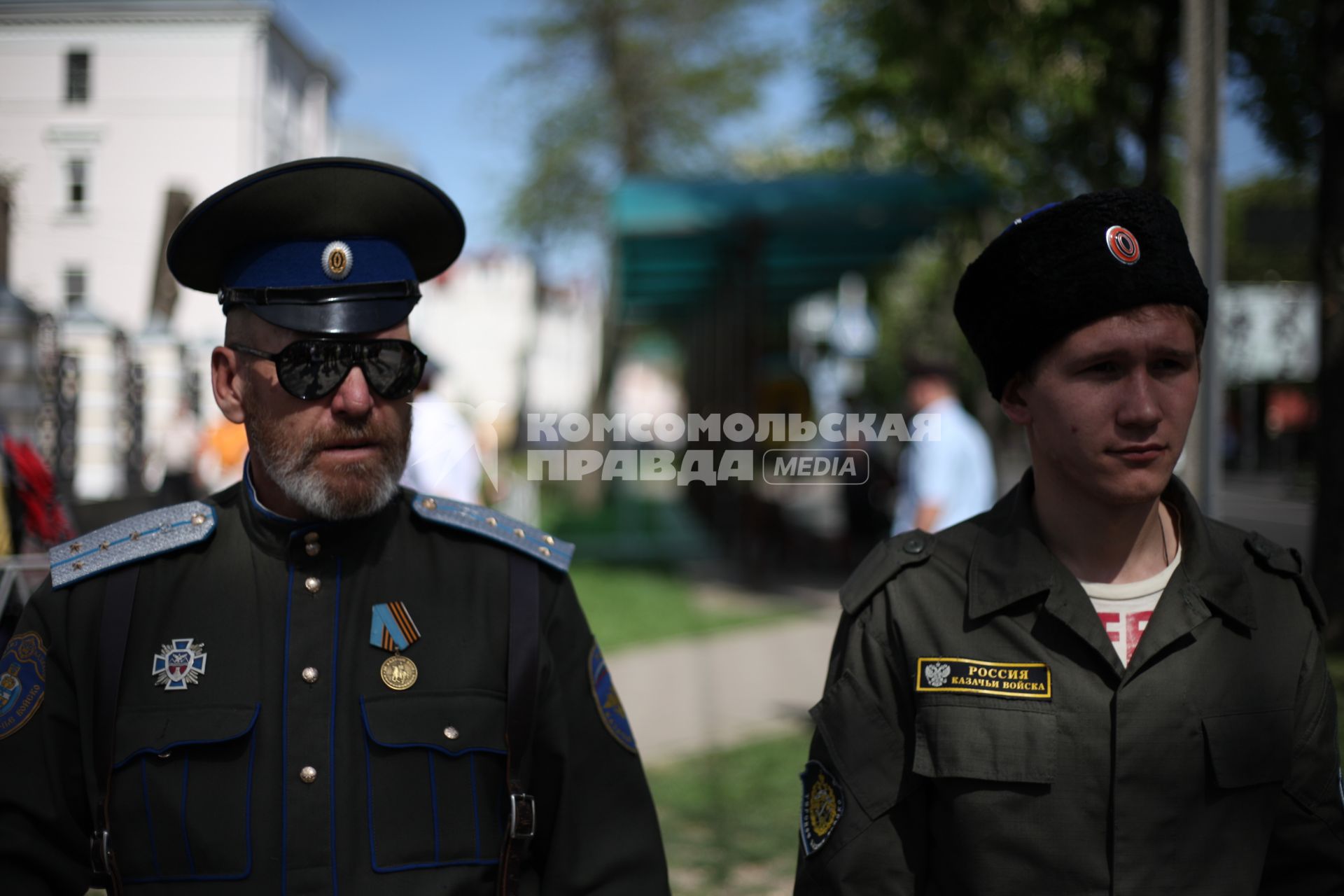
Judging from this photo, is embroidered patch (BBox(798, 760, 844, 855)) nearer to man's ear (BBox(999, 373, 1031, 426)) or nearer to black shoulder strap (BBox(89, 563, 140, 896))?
man's ear (BBox(999, 373, 1031, 426))

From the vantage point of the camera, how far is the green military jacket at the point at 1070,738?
67.5 inches

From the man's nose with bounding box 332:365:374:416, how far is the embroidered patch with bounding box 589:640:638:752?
22.6 inches

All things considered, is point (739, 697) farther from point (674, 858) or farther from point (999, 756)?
point (999, 756)

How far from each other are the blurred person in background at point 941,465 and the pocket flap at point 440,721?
3.72 metres

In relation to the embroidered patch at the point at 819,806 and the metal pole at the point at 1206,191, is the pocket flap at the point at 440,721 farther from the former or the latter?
the metal pole at the point at 1206,191

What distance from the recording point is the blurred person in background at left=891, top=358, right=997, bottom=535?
5.52 metres

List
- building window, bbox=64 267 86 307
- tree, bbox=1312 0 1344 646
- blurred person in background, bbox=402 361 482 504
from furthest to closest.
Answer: tree, bbox=1312 0 1344 646 < building window, bbox=64 267 86 307 < blurred person in background, bbox=402 361 482 504

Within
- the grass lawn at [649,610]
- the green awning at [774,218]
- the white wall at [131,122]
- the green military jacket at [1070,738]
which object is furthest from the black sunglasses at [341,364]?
the green awning at [774,218]

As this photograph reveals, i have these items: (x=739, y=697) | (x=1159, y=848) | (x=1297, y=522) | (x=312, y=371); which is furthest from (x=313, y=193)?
(x=1297, y=522)

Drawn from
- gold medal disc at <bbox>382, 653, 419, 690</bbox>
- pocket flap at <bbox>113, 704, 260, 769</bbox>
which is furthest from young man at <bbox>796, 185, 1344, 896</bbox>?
pocket flap at <bbox>113, 704, 260, 769</bbox>

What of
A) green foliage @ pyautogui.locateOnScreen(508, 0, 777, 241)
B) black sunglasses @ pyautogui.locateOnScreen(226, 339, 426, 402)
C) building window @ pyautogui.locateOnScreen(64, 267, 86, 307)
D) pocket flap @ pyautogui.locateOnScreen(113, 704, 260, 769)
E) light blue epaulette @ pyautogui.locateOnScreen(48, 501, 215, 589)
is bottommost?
pocket flap @ pyautogui.locateOnScreen(113, 704, 260, 769)

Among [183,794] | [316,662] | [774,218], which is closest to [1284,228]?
[774,218]

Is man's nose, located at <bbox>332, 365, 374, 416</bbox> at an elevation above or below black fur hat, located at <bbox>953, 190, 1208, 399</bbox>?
below

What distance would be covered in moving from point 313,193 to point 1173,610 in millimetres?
1573
